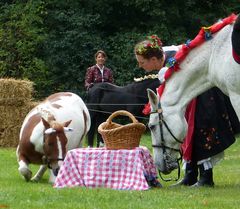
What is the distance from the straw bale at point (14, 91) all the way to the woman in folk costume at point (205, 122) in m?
10.3

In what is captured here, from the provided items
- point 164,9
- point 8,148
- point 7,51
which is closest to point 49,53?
point 7,51

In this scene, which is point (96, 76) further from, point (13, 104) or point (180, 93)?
point (180, 93)

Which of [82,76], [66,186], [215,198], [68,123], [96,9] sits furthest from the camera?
[96,9]

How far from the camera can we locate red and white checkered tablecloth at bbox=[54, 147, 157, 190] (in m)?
7.98

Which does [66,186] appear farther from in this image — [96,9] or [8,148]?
[96,9]

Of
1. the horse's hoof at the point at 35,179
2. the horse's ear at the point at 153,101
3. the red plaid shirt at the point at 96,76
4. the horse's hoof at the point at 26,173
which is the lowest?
the horse's hoof at the point at 35,179

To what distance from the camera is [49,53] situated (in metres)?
26.7

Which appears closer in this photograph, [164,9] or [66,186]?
[66,186]

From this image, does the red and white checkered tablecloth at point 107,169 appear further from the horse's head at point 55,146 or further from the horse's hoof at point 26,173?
the horse's hoof at point 26,173

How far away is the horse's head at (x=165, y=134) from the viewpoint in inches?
296

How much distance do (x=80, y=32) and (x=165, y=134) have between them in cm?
1906

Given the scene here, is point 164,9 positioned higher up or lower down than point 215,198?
higher up

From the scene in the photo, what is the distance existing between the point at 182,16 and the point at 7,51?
22.0 ft

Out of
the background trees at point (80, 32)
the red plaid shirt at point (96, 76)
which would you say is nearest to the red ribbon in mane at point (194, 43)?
the red plaid shirt at point (96, 76)
